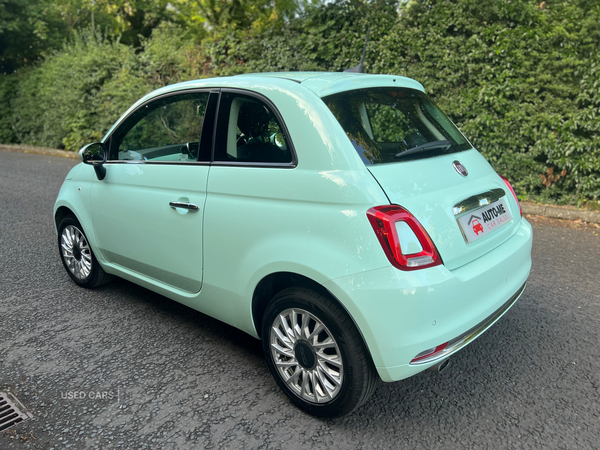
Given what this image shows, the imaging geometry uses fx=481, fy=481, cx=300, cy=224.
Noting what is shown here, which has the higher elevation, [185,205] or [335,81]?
[335,81]

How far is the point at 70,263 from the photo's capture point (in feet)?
13.8

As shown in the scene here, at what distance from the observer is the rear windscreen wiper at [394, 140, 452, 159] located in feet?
8.06

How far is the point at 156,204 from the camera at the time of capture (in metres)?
3.07

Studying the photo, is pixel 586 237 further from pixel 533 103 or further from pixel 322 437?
pixel 322 437

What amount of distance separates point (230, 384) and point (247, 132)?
1.46 metres

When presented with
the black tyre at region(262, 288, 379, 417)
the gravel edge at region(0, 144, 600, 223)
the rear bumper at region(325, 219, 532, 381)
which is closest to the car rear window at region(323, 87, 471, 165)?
the rear bumper at region(325, 219, 532, 381)

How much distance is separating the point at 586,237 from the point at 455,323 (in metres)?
4.38

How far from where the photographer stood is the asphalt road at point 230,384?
7.70 feet

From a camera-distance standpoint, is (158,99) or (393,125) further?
(158,99)

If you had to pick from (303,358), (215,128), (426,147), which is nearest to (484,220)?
(426,147)

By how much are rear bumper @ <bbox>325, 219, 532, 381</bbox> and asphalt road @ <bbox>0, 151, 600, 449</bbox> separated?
1.56ft

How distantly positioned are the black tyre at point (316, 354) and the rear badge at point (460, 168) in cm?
102

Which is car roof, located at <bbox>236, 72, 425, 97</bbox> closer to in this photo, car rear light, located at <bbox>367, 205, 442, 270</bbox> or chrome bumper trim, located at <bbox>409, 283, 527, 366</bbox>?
car rear light, located at <bbox>367, 205, 442, 270</bbox>

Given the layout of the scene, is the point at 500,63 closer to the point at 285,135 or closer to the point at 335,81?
the point at 335,81
